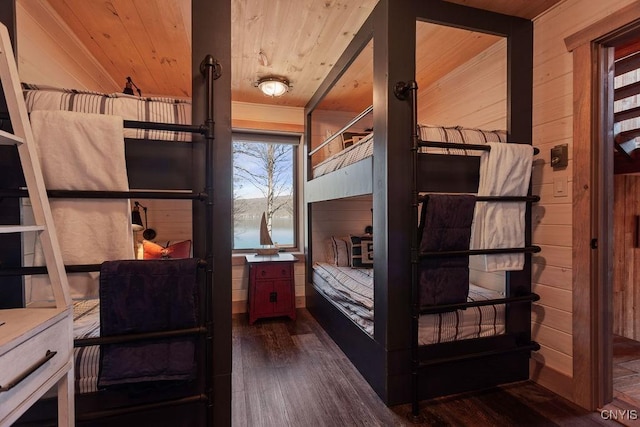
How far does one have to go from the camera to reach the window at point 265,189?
3.69 metres

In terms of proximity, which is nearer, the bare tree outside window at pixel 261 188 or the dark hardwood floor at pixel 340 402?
the dark hardwood floor at pixel 340 402

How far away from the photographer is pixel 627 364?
213cm

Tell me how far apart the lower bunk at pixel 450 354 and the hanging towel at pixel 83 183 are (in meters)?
1.49

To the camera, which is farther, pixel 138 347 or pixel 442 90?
pixel 442 90

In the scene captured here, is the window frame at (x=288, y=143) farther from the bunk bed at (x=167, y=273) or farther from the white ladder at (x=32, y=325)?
the white ladder at (x=32, y=325)

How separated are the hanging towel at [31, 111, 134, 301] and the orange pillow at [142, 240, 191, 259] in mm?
1545

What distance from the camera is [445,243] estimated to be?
66.7 inches

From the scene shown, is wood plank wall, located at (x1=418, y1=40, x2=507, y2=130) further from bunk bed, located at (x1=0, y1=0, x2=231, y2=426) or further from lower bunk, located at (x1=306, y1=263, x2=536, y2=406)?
bunk bed, located at (x1=0, y1=0, x2=231, y2=426)

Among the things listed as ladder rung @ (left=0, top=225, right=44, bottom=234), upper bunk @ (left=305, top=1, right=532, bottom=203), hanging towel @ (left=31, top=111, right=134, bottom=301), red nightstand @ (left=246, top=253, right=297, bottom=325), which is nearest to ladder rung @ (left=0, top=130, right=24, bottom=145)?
hanging towel @ (left=31, top=111, right=134, bottom=301)

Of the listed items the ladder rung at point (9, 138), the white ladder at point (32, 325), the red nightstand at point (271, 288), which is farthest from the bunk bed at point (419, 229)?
the ladder rung at point (9, 138)

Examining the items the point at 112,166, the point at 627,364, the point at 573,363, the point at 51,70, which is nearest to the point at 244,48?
the point at 51,70

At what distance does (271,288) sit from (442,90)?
8.80 feet

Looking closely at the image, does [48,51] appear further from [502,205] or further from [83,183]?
[502,205]

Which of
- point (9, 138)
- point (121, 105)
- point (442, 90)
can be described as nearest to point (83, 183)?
point (9, 138)
